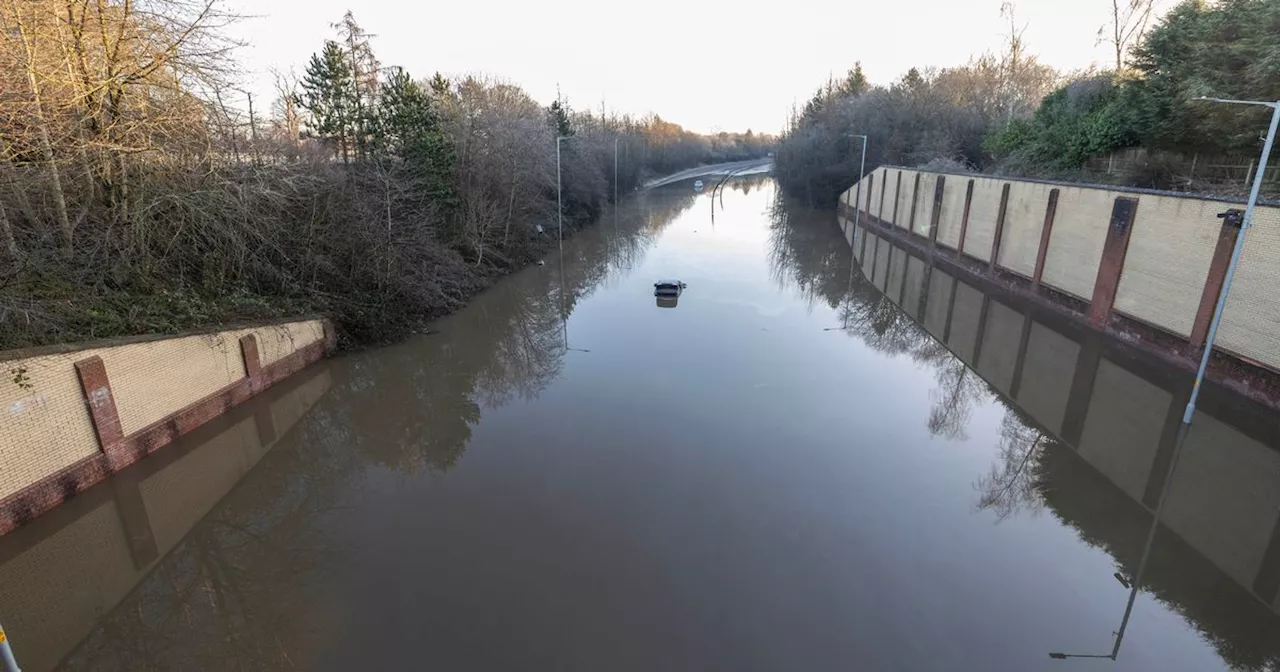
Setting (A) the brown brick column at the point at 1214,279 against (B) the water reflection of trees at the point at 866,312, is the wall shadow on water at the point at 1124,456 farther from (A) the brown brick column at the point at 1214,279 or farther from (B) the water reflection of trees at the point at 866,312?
(A) the brown brick column at the point at 1214,279

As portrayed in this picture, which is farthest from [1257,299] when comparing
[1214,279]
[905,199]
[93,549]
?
[905,199]

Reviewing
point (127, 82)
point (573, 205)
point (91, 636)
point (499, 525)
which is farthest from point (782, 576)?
point (573, 205)

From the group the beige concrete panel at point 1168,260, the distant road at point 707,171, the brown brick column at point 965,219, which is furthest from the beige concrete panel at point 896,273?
the distant road at point 707,171

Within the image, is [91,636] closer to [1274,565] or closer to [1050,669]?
[1050,669]

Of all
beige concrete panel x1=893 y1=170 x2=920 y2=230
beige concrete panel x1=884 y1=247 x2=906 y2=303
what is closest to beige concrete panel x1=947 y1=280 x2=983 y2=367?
beige concrete panel x1=884 y1=247 x2=906 y2=303

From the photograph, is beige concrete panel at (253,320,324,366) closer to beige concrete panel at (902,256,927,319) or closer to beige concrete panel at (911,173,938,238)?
beige concrete panel at (902,256,927,319)

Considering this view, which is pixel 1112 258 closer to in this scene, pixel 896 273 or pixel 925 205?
pixel 896 273
